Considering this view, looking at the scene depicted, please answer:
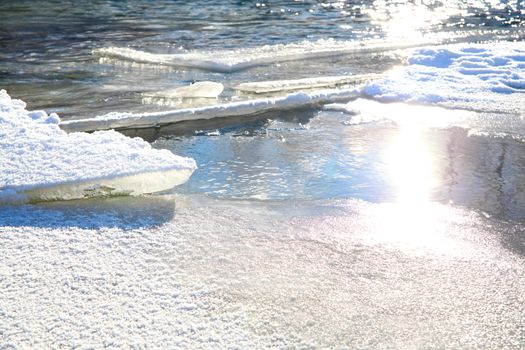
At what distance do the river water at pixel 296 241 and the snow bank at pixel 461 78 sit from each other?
189mm

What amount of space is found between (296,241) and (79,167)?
1253 millimetres

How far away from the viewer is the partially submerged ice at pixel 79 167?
3322mm

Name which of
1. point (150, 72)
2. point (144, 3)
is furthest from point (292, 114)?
point (144, 3)

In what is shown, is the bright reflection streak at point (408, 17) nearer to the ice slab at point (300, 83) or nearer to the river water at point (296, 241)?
the ice slab at point (300, 83)

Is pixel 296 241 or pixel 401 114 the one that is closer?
pixel 296 241

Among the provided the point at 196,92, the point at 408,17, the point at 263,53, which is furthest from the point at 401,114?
the point at 408,17

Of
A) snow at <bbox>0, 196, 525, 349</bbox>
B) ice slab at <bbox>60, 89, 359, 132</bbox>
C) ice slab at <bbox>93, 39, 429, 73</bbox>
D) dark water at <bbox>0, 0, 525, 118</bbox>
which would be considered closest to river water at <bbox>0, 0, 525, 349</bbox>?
snow at <bbox>0, 196, 525, 349</bbox>

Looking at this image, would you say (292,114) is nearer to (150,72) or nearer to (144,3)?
(150,72)

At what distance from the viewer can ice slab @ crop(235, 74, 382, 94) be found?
245 inches

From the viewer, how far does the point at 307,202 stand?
3492mm

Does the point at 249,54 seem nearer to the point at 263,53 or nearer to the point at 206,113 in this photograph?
the point at 263,53

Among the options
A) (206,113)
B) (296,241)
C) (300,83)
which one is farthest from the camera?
(300,83)

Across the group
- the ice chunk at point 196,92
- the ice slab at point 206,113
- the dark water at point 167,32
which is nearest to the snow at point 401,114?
the ice slab at point 206,113

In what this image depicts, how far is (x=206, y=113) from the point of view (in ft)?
17.4
